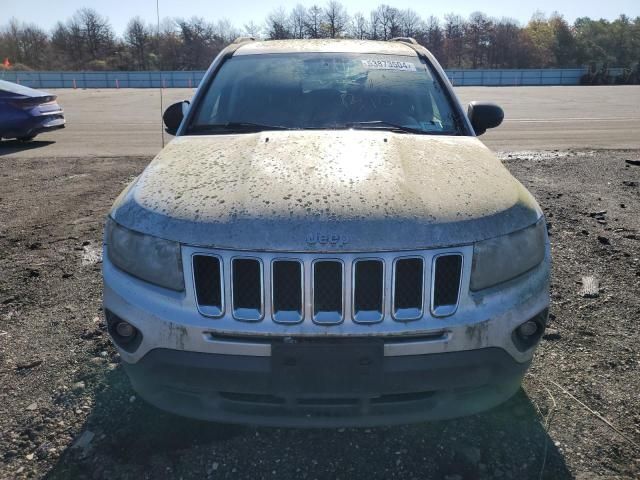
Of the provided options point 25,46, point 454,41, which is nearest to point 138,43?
point 25,46

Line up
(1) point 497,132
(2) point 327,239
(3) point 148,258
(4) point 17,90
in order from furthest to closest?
1. (1) point 497,132
2. (4) point 17,90
3. (3) point 148,258
4. (2) point 327,239

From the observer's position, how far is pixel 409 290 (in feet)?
6.84

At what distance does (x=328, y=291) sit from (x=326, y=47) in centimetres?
261

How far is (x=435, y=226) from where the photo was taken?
212 centimetres

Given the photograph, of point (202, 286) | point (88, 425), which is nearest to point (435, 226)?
point (202, 286)

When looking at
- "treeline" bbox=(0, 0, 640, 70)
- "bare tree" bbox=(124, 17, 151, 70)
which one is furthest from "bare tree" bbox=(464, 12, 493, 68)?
"bare tree" bbox=(124, 17, 151, 70)

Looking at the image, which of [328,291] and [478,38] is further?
[478,38]

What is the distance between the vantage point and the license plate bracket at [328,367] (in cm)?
205

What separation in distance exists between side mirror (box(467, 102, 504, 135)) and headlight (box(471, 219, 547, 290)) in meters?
1.76

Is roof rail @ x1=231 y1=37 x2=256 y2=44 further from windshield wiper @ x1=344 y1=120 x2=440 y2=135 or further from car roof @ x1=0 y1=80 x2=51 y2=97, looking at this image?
car roof @ x1=0 y1=80 x2=51 y2=97

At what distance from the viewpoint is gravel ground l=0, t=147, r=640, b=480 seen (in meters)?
2.39

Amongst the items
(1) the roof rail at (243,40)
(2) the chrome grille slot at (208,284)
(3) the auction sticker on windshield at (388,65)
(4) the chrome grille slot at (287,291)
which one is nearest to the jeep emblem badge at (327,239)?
(4) the chrome grille slot at (287,291)

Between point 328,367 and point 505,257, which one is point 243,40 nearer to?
point 505,257

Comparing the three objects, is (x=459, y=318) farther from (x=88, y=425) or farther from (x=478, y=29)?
(x=478, y=29)
